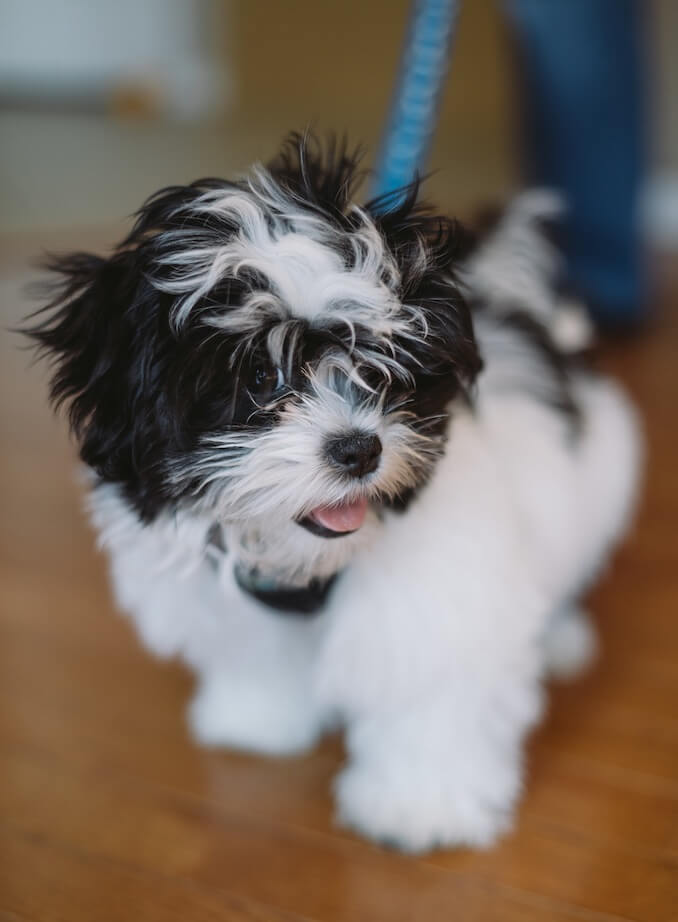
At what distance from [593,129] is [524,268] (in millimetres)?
1932

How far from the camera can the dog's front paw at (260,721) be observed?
5.80 feet

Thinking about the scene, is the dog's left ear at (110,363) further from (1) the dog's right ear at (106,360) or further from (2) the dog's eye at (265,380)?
(2) the dog's eye at (265,380)

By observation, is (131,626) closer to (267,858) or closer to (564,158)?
(267,858)

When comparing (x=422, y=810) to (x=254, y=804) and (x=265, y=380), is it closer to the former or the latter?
(x=254, y=804)

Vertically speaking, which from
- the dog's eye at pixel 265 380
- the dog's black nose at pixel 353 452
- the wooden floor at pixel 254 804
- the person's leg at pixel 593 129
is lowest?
the wooden floor at pixel 254 804

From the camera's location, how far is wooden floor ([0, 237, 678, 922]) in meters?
1.41

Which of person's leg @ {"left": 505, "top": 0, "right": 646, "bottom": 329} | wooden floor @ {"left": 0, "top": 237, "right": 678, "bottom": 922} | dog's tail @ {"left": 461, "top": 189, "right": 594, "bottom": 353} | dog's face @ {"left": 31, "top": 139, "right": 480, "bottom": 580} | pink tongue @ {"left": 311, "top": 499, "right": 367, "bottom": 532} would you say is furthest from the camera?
person's leg @ {"left": 505, "top": 0, "right": 646, "bottom": 329}

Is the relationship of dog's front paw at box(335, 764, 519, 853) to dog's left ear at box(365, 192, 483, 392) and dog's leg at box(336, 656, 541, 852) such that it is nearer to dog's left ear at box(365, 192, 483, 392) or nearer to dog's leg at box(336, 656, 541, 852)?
dog's leg at box(336, 656, 541, 852)

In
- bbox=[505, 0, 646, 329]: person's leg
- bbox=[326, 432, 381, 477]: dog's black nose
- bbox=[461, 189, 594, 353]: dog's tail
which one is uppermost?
bbox=[505, 0, 646, 329]: person's leg

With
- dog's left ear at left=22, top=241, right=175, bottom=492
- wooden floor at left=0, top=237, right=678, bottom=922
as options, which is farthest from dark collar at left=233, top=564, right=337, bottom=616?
wooden floor at left=0, top=237, right=678, bottom=922

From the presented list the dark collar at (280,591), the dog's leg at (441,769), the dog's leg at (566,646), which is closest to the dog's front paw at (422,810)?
the dog's leg at (441,769)

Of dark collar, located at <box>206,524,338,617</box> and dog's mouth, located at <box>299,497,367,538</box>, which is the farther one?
dark collar, located at <box>206,524,338,617</box>

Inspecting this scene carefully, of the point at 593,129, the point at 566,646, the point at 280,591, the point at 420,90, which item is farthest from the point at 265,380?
the point at 593,129

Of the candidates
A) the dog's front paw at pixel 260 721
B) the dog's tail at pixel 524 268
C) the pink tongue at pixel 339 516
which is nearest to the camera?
the pink tongue at pixel 339 516
